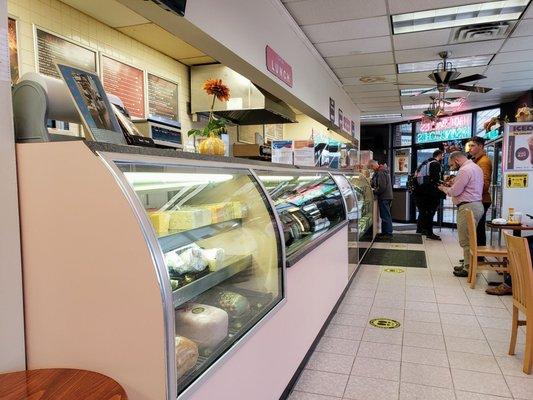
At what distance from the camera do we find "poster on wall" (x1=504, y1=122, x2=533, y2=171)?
545 cm

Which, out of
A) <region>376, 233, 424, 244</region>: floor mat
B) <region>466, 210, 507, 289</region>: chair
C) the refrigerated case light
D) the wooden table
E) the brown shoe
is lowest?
<region>376, 233, 424, 244</region>: floor mat

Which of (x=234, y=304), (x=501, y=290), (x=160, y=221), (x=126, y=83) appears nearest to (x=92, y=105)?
(x=160, y=221)

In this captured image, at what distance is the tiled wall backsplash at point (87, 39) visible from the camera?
11.3 feet

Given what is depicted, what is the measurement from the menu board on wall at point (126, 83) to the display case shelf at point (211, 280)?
295 centimetres

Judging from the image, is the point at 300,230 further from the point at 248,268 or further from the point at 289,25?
the point at 289,25

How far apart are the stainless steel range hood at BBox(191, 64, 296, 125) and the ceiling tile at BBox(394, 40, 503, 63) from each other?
201 centimetres

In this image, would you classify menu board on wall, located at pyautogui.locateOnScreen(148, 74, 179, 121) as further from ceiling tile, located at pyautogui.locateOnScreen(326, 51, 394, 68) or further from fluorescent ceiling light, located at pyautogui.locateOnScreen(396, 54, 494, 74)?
fluorescent ceiling light, located at pyautogui.locateOnScreen(396, 54, 494, 74)

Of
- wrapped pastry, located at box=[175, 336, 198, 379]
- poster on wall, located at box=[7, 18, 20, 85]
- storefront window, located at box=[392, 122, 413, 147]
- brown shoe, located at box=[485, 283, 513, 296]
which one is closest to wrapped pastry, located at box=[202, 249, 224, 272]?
wrapped pastry, located at box=[175, 336, 198, 379]

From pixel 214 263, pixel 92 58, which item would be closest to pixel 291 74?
pixel 92 58

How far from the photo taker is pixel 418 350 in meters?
3.33

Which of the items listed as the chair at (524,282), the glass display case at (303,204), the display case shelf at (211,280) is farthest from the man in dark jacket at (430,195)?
the display case shelf at (211,280)

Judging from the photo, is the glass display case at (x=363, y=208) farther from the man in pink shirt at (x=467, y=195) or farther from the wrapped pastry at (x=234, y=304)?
the wrapped pastry at (x=234, y=304)

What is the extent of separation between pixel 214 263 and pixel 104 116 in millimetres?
Answer: 907

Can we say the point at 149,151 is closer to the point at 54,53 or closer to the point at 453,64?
the point at 54,53
